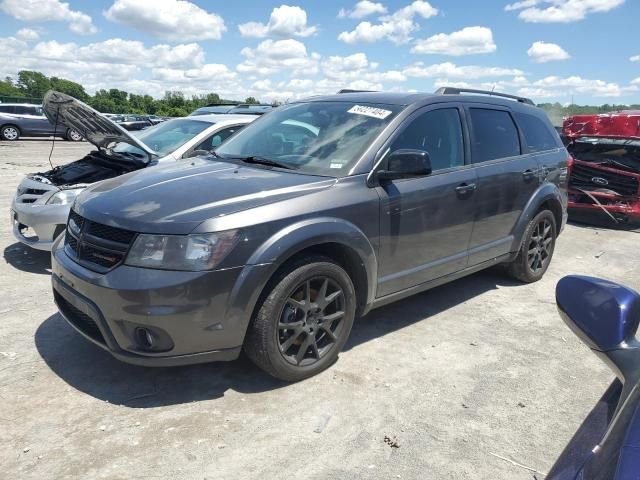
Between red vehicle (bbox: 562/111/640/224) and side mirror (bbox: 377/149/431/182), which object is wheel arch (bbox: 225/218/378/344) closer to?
side mirror (bbox: 377/149/431/182)

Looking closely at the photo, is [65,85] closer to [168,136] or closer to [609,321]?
[168,136]

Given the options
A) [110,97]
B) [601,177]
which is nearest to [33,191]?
[601,177]

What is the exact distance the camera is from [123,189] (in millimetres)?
3391

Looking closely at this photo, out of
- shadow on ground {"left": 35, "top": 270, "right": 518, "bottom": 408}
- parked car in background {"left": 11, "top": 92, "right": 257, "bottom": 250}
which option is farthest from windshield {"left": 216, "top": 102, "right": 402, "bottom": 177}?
shadow on ground {"left": 35, "top": 270, "right": 518, "bottom": 408}

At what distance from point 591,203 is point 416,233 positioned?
6.51 metres

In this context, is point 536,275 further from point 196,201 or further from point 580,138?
point 580,138

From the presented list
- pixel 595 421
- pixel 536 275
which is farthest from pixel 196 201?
pixel 536 275

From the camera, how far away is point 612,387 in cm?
159

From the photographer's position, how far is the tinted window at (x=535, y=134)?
5.26m

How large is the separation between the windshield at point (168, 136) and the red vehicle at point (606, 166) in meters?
6.16

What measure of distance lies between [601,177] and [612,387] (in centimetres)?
849

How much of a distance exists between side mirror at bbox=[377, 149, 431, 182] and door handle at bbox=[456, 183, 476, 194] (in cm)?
73

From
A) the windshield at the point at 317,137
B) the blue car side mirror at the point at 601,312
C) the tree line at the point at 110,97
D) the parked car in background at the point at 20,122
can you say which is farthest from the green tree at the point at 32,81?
the blue car side mirror at the point at 601,312

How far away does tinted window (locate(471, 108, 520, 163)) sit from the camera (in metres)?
4.55
